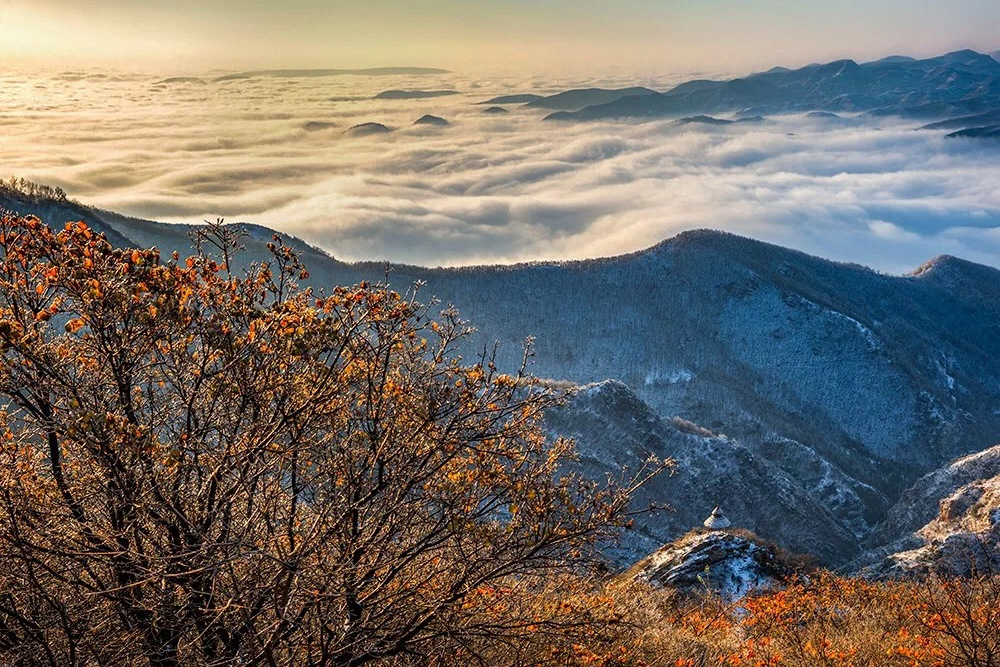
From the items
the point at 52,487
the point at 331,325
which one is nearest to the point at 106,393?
the point at 52,487

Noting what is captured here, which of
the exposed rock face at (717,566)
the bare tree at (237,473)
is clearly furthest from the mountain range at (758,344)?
the bare tree at (237,473)

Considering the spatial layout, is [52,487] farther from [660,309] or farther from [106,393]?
[660,309]

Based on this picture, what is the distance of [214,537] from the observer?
725 cm

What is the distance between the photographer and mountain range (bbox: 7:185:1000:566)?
272 feet

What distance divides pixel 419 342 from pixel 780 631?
8498 millimetres

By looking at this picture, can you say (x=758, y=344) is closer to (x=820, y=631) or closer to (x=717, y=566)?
(x=717, y=566)

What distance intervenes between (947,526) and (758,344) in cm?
6080

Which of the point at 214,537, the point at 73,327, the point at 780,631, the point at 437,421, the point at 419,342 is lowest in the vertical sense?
the point at 780,631

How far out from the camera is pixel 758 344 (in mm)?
99250

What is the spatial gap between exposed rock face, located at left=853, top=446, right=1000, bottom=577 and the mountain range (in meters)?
6.80

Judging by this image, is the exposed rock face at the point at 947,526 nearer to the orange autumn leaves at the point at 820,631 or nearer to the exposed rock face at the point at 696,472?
the orange autumn leaves at the point at 820,631

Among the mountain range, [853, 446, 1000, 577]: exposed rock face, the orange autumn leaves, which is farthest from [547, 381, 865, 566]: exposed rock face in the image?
the orange autumn leaves

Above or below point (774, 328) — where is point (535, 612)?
above

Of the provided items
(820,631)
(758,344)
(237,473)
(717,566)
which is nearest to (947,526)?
(717,566)
